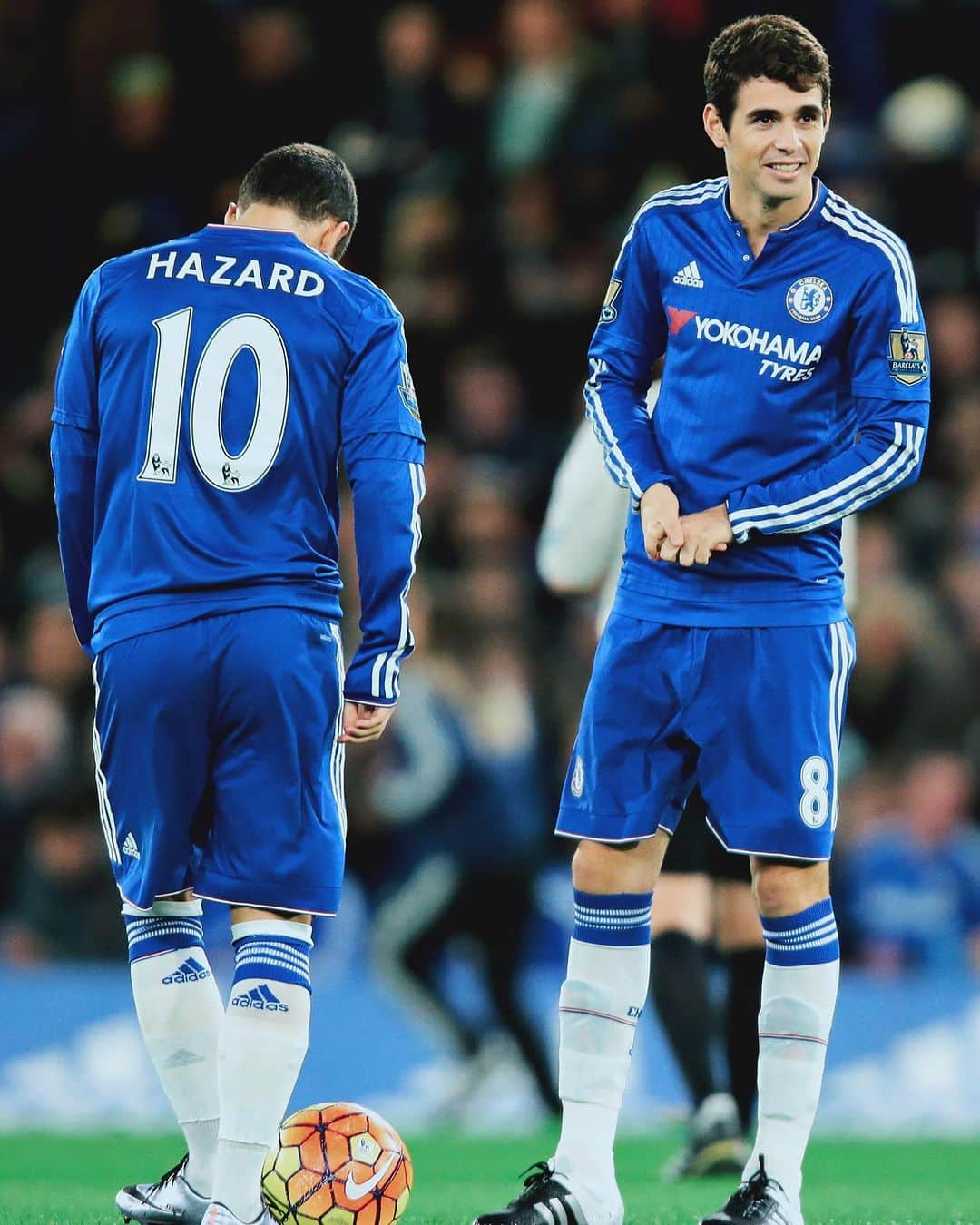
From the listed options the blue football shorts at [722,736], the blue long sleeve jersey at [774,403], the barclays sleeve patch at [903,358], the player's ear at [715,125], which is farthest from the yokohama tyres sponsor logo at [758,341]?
the blue football shorts at [722,736]

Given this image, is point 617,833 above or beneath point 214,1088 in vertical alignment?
above

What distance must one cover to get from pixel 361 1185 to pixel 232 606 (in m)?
1.27

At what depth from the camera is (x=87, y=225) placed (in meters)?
11.4

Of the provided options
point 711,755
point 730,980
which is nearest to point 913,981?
point 730,980

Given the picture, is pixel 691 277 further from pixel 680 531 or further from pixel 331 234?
pixel 331 234

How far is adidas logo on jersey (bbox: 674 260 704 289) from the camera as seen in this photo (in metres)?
4.50

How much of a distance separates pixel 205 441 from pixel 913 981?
5439 millimetres

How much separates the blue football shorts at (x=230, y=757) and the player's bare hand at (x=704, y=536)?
2.57ft

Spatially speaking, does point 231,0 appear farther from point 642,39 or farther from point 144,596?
point 144,596

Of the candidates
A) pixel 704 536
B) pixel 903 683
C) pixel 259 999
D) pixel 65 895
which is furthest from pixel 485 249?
pixel 259 999

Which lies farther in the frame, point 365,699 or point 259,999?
point 365,699

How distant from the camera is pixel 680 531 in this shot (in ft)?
14.3

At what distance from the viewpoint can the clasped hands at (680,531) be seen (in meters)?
4.34

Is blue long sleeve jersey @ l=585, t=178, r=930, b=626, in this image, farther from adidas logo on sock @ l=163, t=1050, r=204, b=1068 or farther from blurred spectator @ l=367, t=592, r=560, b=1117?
blurred spectator @ l=367, t=592, r=560, b=1117
